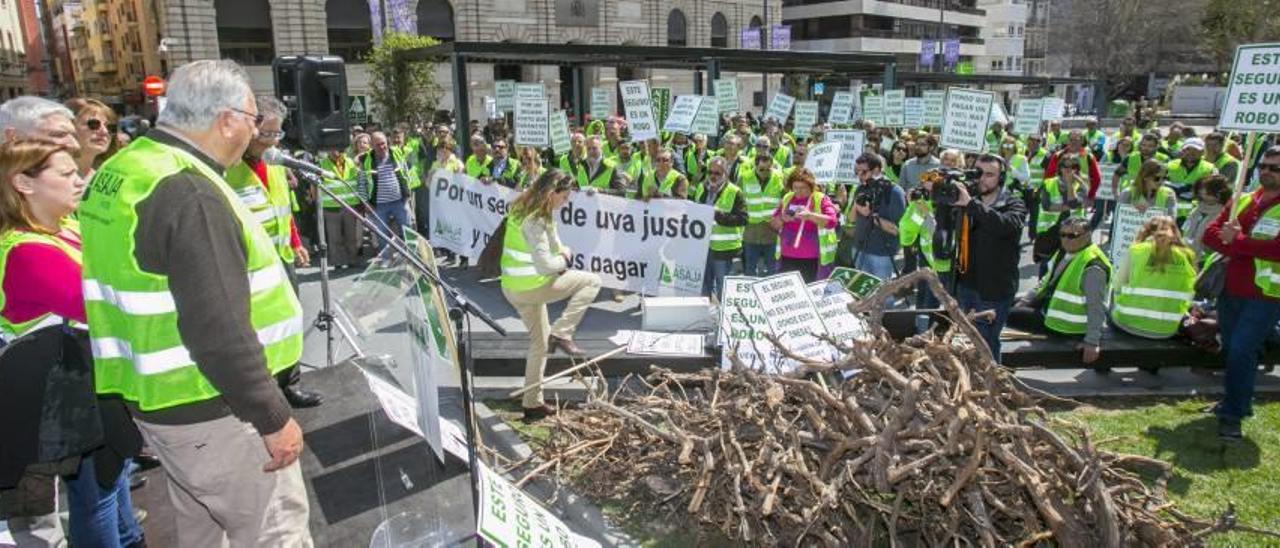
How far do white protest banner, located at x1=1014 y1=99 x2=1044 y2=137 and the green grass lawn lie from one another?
34.6 ft

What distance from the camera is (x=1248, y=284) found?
5113 millimetres

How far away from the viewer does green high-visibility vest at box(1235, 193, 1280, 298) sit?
500 centimetres

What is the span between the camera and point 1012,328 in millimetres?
6902

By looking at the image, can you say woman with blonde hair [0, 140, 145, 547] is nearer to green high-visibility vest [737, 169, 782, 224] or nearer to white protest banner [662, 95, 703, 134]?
green high-visibility vest [737, 169, 782, 224]

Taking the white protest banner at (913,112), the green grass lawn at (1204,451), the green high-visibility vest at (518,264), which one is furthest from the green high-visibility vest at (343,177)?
the white protest banner at (913,112)

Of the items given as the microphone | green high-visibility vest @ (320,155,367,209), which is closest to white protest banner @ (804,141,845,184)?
the microphone

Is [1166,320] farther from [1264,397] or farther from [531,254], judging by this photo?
[531,254]

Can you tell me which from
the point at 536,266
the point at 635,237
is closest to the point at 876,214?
the point at 635,237

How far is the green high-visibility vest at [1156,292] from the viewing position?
6.14 m

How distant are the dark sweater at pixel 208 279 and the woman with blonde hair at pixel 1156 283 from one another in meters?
6.29

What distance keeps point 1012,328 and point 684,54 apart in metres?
9.19

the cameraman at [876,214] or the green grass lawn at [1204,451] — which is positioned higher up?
the cameraman at [876,214]

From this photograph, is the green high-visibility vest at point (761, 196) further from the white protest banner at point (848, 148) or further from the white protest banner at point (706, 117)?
the white protest banner at point (706, 117)

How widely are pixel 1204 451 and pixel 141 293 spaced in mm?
5912
